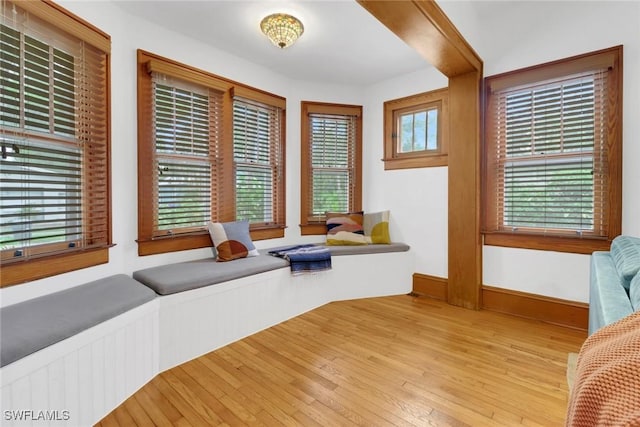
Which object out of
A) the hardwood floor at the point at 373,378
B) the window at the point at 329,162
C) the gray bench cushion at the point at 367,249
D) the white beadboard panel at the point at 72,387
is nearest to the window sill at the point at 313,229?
the window at the point at 329,162

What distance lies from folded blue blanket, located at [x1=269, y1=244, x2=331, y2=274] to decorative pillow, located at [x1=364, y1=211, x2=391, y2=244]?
30.5 inches

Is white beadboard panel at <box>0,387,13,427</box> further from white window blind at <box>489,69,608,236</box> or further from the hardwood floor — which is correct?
white window blind at <box>489,69,608,236</box>

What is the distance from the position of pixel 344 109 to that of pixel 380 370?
306 centimetres

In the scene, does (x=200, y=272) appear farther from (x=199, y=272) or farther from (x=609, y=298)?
(x=609, y=298)

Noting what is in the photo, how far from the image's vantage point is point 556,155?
257 cm

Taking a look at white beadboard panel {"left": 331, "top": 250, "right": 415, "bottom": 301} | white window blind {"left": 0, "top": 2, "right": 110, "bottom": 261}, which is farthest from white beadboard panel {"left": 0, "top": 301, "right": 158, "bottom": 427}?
white beadboard panel {"left": 331, "top": 250, "right": 415, "bottom": 301}

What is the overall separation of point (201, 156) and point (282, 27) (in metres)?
1.34

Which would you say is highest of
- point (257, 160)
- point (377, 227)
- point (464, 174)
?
point (257, 160)

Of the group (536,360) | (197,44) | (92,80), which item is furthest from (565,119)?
(92,80)

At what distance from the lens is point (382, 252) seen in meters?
3.40

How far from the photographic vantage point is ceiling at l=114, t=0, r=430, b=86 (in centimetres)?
233

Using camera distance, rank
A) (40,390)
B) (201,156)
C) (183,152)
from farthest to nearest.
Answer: (201,156) < (183,152) < (40,390)

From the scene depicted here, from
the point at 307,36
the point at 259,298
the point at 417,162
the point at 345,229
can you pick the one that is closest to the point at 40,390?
the point at 259,298

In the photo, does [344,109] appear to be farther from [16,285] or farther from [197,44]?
[16,285]
